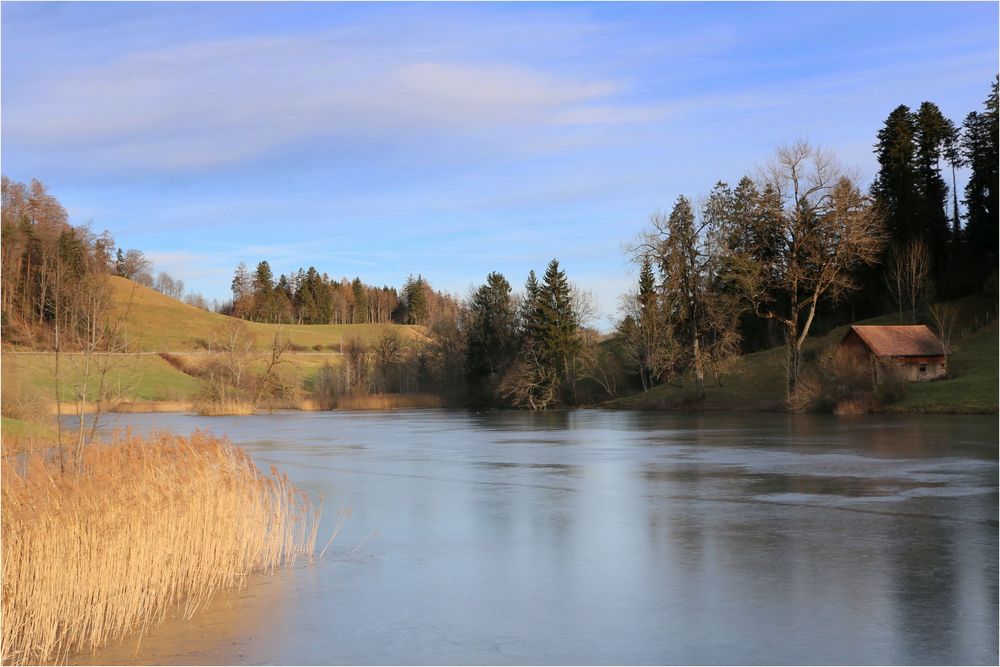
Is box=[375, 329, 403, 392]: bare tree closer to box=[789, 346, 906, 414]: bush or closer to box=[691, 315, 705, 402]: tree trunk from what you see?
box=[691, 315, 705, 402]: tree trunk

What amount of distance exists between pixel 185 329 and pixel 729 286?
76733 mm

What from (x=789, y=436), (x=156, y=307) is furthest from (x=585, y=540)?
(x=156, y=307)

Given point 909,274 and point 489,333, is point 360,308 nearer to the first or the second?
point 489,333

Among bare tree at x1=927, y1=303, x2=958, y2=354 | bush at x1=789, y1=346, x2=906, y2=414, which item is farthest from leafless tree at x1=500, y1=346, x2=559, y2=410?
bare tree at x1=927, y1=303, x2=958, y2=354

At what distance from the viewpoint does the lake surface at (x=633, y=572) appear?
7.57m

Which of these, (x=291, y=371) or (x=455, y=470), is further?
(x=291, y=371)

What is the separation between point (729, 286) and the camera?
59438 millimetres

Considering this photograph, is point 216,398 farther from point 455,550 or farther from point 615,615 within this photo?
point 615,615

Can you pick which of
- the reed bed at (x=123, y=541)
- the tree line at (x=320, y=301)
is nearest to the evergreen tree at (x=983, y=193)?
the reed bed at (x=123, y=541)

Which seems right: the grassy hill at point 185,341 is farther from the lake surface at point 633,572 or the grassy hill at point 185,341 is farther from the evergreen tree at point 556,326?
the lake surface at point 633,572

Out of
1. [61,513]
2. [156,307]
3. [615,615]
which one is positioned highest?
[156,307]

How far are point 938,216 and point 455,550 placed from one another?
219ft

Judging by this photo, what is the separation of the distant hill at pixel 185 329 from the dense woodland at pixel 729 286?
16723 millimetres

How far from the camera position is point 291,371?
9869cm
